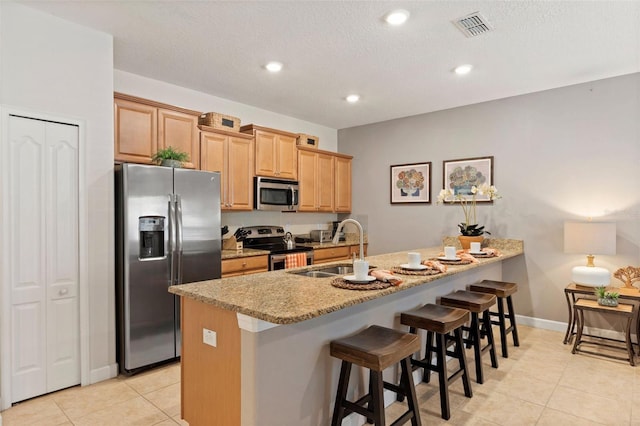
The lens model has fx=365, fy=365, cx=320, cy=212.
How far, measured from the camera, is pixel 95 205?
291 cm

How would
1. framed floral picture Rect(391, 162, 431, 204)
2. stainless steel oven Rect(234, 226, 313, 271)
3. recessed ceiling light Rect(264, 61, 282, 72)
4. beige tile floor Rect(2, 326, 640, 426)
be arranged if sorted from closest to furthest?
beige tile floor Rect(2, 326, 640, 426)
recessed ceiling light Rect(264, 61, 282, 72)
stainless steel oven Rect(234, 226, 313, 271)
framed floral picture Rect(391, 162, 431, 204)

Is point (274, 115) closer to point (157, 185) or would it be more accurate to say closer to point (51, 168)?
point (157, 185)

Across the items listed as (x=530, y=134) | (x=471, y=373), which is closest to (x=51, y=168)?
(x=471, y=373)

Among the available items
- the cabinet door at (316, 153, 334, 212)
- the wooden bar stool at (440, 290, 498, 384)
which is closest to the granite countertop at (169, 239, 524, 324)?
the wooden bar stool at (440, 290, 498, 384)

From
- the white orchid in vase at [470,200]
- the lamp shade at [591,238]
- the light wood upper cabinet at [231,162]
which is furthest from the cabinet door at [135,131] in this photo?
the lamp shade at [591,238]

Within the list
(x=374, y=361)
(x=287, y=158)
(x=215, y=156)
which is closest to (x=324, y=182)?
(x=287, y=158)

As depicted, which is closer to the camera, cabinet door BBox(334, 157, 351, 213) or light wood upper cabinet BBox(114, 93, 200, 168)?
light wood upper cabinet BBox(114, 93, 200, 168)

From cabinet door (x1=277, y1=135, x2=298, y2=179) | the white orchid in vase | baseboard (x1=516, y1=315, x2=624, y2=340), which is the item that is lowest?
baseboard (x1=516, y1=315, x2=624, y2=340)

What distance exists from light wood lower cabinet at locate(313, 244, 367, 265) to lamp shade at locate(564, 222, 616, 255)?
280cm

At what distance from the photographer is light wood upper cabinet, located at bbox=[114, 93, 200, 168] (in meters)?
3.35

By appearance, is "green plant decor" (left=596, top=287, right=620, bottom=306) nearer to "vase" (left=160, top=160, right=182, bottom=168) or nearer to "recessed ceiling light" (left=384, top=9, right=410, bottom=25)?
"recessed ceiling light" (left=384, top=9, right=410, bottom=25)

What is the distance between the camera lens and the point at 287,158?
495 cm

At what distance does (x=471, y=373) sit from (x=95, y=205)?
11.0 ft

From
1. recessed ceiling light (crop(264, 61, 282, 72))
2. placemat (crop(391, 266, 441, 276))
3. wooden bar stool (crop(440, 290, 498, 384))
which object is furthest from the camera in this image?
recessed ceiling light (crop(264, 61, 282, 72))
